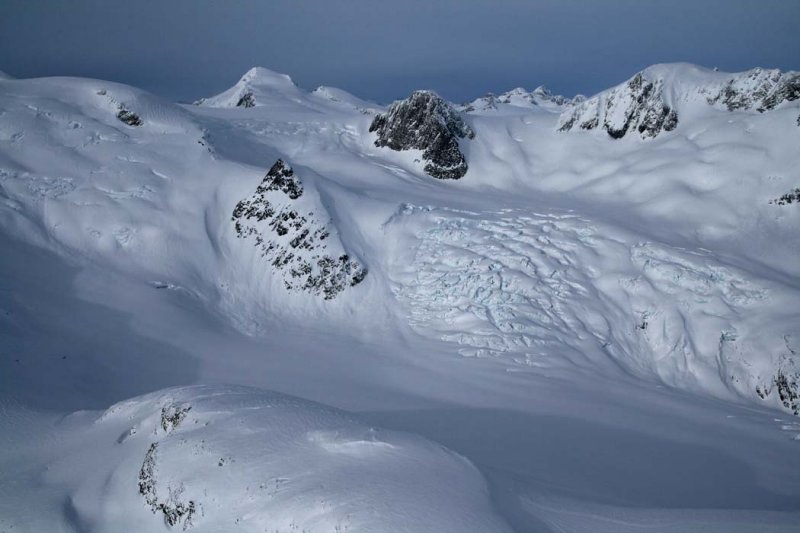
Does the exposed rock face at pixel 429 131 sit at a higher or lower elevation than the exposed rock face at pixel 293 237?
higher

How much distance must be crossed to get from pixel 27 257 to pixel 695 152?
46.9 m

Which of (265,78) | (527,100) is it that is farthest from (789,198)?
(527,100)

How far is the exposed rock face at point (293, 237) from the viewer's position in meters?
30.0

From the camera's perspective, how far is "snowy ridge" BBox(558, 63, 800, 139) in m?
39.9

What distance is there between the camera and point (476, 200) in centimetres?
3894

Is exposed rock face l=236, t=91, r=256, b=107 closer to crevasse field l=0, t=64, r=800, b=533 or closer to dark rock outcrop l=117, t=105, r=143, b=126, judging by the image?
crevasse field l=0, t=64, r=800, b=533

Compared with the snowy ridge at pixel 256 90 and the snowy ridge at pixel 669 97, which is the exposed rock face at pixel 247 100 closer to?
the snowy ridge at pixel 256 90

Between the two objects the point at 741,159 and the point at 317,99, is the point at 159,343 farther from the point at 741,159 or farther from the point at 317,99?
the point at 317,99

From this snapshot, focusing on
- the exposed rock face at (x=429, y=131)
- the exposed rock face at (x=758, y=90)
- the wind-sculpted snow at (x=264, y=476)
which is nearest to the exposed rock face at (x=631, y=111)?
the exposed rock face at (x=758, y=90)

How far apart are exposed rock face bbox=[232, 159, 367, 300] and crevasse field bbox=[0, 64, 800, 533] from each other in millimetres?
150

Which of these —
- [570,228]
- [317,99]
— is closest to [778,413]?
[570,228]

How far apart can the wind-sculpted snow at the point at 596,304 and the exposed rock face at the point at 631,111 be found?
58.8 ft

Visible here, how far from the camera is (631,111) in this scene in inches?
1762

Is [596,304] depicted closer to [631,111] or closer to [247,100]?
[631,111]
